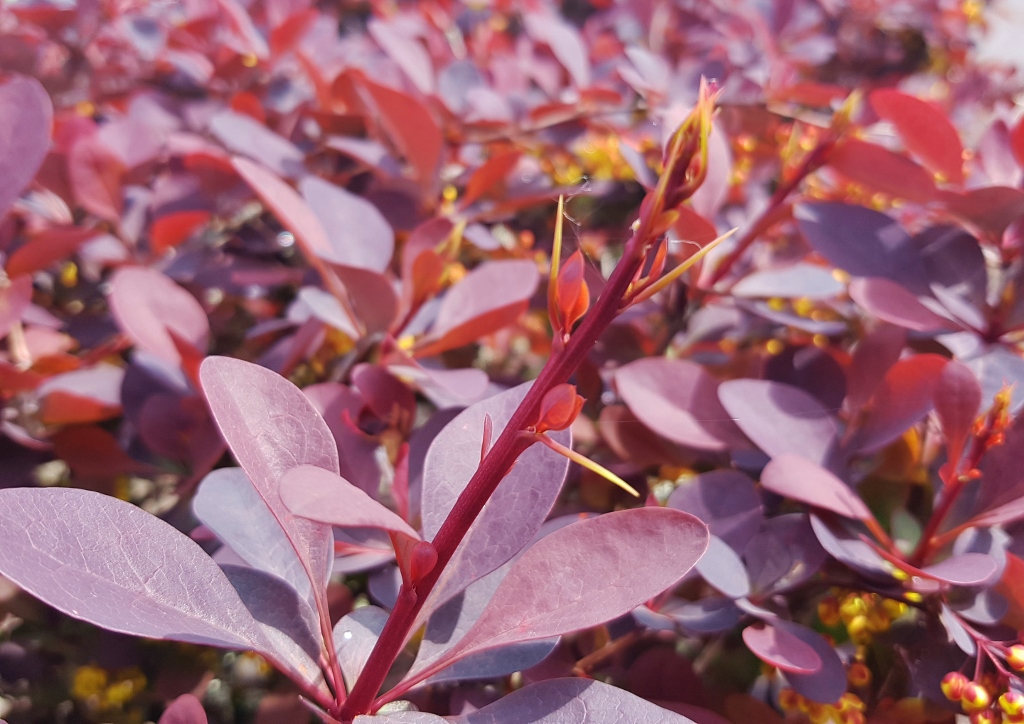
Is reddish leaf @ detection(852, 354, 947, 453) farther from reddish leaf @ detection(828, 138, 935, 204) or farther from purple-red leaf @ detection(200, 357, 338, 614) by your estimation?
purple-red leaf @ detection(200, 357, 338, 614)

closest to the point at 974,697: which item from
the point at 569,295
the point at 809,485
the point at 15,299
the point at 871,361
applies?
the point at 809,485

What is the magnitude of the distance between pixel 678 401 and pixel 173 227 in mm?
556

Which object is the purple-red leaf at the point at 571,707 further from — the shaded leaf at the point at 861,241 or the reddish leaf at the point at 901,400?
the shaded leaf at the point at 861,241

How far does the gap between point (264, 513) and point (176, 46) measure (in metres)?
0.92

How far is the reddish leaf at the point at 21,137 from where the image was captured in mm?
567

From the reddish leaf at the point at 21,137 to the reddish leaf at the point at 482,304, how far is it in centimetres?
33

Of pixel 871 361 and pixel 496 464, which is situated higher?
pixel 496 464

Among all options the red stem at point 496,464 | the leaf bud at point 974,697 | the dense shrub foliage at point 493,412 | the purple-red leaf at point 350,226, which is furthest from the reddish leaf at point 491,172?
the leaf bud at point 974,697

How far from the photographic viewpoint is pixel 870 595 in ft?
1.85

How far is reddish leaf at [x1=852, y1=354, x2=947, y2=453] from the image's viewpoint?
21.1 inches

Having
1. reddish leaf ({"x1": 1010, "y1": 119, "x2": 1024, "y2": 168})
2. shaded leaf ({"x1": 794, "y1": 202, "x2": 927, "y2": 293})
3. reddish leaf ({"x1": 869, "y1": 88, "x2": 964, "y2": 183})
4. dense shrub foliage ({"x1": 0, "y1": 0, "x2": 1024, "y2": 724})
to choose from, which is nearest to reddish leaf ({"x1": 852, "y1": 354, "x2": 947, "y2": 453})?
dense shrub foliage ({"x1": 0, "y1": 0, "x2": 1024, "y2": 724})

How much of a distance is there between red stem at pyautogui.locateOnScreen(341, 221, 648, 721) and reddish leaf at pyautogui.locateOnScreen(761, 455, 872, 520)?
22 centimetres

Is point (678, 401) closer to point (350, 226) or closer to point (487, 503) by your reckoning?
point (487, 503)

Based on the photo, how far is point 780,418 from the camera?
22.4 inches
